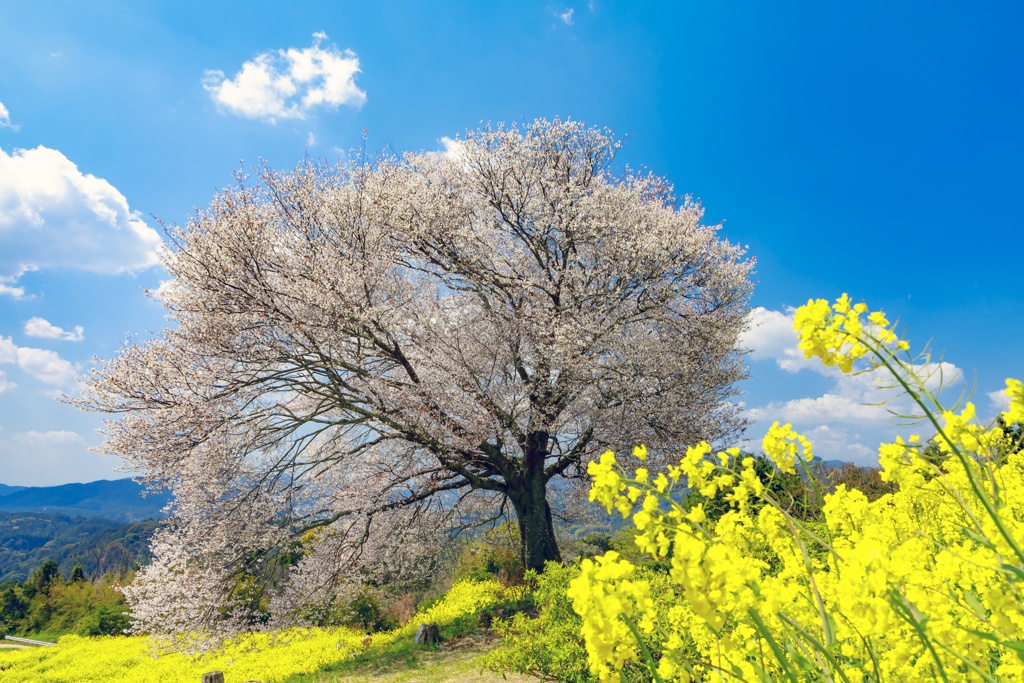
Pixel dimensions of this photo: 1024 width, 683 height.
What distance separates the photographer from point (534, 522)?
1013 cm

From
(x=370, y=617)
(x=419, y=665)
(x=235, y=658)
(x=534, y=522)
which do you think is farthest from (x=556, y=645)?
(x=370, y=617)

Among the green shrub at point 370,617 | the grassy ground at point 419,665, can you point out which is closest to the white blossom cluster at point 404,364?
the grassy ground at point 419,665

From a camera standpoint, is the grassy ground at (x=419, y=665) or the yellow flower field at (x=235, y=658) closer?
the grassy ground at (x=419, y=665)

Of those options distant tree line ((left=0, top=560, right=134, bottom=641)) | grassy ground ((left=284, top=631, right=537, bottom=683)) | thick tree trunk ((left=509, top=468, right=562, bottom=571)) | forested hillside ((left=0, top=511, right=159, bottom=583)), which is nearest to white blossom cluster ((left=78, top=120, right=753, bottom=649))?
thick tree trunk ((left=509, top=468, right=562, bottom=571))

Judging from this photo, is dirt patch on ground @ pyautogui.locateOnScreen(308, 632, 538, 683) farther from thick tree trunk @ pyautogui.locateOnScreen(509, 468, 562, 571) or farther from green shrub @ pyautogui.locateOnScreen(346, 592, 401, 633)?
green shrub @ pyautogui.locateOnScreen(346, 592, 401, 633)

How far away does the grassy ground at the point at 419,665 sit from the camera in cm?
737

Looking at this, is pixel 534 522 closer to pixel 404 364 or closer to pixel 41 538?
pixel 404 364

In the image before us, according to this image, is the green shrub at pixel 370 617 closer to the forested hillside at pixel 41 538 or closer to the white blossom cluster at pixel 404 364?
the white blossom cluster at pixel 404 364

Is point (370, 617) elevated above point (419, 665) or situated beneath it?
situated beneath

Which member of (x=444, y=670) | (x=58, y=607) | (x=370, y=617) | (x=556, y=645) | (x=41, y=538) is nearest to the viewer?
(x=556, y=645)

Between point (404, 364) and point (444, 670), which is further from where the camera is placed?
point (404, 364)

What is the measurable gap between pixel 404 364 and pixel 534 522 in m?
4.22

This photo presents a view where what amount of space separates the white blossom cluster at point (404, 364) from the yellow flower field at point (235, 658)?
1294 mm

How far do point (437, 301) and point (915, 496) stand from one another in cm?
879
